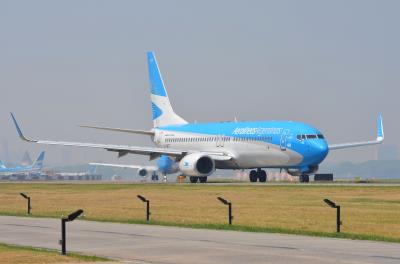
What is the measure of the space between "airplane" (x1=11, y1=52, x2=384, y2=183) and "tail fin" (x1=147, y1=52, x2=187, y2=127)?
0.16 m

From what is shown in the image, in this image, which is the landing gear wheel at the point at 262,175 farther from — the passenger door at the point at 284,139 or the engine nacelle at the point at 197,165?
the passenger door at the point at 284,139

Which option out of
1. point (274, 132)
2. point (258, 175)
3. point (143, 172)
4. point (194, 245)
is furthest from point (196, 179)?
point (143, 172)

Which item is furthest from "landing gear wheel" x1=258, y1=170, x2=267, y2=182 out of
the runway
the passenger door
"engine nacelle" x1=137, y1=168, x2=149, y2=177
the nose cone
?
"engine nacelle" x1=137, y1=168, x2=149, y2=177

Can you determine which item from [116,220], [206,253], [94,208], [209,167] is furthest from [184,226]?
[209,167]

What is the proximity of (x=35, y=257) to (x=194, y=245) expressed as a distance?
17.5ft

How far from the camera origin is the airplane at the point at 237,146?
79.9 metres

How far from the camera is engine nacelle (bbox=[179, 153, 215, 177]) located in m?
84.0

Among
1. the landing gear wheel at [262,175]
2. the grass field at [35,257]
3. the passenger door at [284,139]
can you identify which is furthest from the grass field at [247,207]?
the landing gear wheel at [262,175]

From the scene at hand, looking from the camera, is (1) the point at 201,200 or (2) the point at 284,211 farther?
(1) the point at 201,200

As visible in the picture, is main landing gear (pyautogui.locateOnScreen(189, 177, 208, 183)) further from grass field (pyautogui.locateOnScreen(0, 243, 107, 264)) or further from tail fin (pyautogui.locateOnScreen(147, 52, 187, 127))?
grass field (pyautogui.locateOnScreen(0, 243, 107, 264))

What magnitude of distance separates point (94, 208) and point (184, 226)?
15.0 metres

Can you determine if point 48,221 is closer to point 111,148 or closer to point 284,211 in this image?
point 284,211

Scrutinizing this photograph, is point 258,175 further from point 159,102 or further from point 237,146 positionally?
point 159,102

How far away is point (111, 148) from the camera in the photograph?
87.6 m
